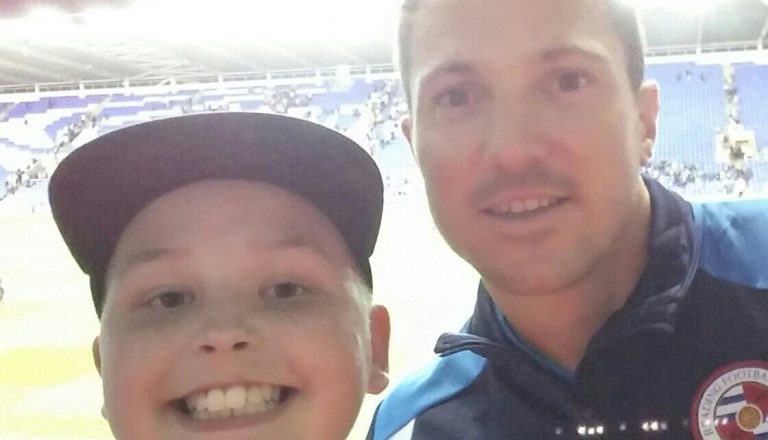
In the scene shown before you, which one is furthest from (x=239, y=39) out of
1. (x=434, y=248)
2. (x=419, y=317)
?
(x=419, y=317)

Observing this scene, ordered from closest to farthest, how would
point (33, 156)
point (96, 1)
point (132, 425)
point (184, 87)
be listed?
point (132, 425) < point (96, 1) < point (184, 87) < point (33, 156)

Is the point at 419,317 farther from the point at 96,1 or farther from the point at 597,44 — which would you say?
the point at 597,44

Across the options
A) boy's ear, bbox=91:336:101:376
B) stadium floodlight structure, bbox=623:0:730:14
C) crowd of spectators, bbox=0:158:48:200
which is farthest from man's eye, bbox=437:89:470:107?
crowd of spectators, bbox=0:158:48:200

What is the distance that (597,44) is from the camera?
3.35 ft

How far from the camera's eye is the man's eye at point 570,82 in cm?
100

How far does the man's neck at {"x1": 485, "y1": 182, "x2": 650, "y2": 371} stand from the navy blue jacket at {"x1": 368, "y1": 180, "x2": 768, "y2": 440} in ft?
0.09

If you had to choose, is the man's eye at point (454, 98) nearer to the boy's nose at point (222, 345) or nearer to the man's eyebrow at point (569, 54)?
the man's eyebrow at point (569, 54)

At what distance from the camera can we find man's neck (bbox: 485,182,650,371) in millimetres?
1109

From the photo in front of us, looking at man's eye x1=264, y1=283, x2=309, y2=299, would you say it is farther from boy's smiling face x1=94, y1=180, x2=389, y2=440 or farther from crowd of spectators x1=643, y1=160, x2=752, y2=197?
crowd of spectators x1=643, y1=160, x2=752, y2=197

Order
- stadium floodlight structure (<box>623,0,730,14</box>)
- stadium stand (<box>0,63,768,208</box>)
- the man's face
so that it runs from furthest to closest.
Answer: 1. stadium stand (<box>0,63,768,208</box>)
2. stadium floodlight structure (<box>623,0,730,14</box>)
3. the man's face

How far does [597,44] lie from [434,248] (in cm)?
613

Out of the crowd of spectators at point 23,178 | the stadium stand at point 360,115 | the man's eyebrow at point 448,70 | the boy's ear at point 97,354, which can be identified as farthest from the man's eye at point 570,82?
the crowd of spectators at point 23,178

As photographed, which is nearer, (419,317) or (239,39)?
(419,317)

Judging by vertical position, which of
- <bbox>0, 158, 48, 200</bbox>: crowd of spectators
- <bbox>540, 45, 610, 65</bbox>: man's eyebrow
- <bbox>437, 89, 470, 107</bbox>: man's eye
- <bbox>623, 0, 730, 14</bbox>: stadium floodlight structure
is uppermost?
<bbox>0, 158, 48, 200</bbox>: crowd of spectators
